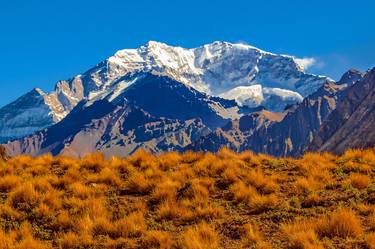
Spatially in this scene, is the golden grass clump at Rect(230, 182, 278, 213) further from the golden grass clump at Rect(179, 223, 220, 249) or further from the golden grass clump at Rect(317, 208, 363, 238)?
the golden grass clump at Rect(317, 208, 363, 238)

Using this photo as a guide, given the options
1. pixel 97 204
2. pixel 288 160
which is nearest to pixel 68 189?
pixel 97 204

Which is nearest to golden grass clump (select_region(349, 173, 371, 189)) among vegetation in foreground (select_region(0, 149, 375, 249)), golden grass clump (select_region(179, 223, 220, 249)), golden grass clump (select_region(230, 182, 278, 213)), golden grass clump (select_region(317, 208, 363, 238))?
vegetation in foreground (select_region(0, 149, 375, 249))

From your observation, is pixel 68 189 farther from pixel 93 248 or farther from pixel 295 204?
pixel 295 204

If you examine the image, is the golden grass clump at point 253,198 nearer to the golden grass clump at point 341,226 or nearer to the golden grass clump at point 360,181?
the golden grass clump at point 341,226

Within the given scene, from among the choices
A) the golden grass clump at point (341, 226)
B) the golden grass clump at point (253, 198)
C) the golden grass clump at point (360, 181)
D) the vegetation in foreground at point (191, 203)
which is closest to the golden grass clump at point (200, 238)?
the vegetation in foreground at point (191, 203)

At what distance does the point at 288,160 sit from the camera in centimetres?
2508

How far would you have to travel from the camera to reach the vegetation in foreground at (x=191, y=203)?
14.5 metres

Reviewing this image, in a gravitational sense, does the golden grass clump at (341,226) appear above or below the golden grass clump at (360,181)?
below

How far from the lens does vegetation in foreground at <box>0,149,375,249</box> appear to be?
14.5 m

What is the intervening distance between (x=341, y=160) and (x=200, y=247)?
518 inches

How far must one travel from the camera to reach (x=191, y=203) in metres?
17.8

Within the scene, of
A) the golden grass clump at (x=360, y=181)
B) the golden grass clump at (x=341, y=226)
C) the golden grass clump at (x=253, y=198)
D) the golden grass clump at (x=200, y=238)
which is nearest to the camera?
the golden grass clump at (x=200, y=238)

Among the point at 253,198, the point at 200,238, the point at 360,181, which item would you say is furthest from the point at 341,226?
the point at 360,181

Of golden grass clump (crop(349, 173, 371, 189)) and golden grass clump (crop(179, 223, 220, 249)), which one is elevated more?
golden grass clump (crop(349, 173, 371, 189))
